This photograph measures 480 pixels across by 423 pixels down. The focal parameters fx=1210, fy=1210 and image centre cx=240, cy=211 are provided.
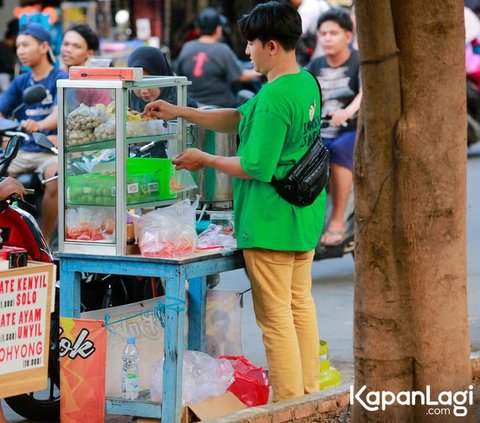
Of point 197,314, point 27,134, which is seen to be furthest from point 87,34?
point 197,314

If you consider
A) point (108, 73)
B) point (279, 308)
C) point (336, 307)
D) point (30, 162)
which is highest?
point (108, 73)

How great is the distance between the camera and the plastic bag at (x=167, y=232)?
17.2 ft

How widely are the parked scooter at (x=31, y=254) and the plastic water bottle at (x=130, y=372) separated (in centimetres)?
37

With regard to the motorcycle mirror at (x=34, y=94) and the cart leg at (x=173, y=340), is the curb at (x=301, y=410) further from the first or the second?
the motorcycle mirror at (x=34, y=94)

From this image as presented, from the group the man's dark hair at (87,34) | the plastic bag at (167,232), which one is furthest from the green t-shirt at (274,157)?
the man's dark hair at (87,34)

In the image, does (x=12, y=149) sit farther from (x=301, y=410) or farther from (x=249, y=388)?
(x=301, y=410)

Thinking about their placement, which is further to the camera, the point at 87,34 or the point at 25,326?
the point at 87,34

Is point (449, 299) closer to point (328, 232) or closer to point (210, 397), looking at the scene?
point (210, 397)

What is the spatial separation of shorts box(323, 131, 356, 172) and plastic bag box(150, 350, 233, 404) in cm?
Result: 345

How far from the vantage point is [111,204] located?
5355 millimetres

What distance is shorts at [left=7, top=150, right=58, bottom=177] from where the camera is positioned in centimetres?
838

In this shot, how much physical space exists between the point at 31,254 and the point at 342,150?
391cm

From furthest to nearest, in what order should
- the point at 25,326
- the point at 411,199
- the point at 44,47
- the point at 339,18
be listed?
the point at 339,18
the point at 44,47
the point at 25,326
the point at 411,199

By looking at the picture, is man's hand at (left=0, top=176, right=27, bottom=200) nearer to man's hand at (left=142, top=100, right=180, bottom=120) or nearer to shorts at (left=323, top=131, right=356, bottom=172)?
man's hand at (left=142, top=100, right=180, bottom=120)
